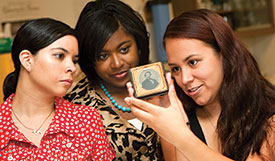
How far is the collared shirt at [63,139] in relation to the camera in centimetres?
134

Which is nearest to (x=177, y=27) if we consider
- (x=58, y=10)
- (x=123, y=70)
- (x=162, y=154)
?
(x=123, y=70)

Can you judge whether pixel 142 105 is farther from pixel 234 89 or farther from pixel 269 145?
pixel 269 145

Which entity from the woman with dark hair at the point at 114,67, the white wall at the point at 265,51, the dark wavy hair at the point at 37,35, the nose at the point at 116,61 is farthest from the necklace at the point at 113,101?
the white wall at the point at 265,51

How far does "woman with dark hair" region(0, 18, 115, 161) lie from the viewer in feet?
4.45

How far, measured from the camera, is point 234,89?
5.18 feet

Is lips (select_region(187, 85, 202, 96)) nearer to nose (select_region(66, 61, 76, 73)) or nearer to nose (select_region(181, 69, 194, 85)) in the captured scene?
nose (select_region(181, 69, 194, 85))

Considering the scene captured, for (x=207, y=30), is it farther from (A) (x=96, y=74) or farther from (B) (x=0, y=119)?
(B) (x=0, y=119)

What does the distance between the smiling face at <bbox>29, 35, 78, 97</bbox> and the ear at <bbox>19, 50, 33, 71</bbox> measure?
1 cm

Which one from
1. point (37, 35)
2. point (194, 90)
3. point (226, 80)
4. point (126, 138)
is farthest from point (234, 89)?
point (37, 35)

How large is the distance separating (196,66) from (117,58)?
49 cm

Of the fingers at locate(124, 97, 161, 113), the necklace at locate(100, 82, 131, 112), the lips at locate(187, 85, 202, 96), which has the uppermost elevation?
the fingers at locate(124, 97, 161, 113)

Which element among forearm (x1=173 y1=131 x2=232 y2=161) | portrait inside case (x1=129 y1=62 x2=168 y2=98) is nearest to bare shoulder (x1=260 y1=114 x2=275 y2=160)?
forearm (x1=173 y1=131 x2=232 y2=161)

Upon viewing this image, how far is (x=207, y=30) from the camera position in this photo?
1.53 meters

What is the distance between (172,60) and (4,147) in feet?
2.79
